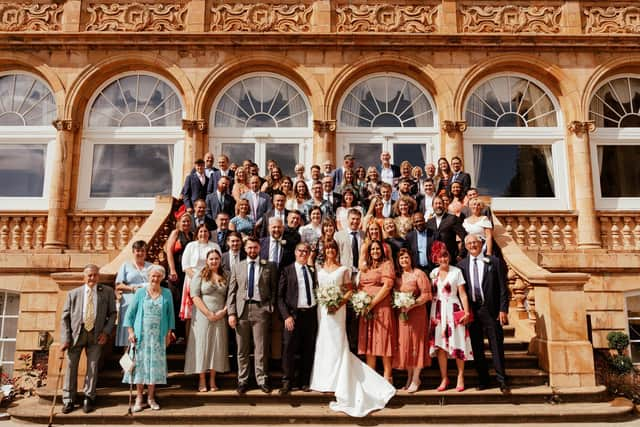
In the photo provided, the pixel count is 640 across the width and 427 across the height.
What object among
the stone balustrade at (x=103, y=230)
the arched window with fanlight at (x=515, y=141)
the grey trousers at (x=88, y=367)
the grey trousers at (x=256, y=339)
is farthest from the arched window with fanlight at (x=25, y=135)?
the arched window with fanlight at (x=515, y=141)

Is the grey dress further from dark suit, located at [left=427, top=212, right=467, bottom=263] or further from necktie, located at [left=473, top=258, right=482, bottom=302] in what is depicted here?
necktie, located at [left=473, top=258, right=482, bottom=302]

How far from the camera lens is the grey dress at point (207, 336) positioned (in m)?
5.88

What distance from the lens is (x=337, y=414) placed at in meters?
5.51

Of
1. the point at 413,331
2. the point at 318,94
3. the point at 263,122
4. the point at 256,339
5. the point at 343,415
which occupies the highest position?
the point at 318,94

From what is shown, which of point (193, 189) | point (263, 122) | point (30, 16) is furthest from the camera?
point (263, 122)

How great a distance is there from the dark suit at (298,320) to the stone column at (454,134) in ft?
20.5

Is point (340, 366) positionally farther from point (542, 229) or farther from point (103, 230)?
point (103, 230)

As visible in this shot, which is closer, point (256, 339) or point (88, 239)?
point (256, 339)

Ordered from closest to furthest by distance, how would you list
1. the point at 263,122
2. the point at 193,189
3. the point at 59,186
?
the point at 193,189 → the point at 59,186 → the point at 263,122

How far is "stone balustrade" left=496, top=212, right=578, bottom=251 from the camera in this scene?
10312 millimetres

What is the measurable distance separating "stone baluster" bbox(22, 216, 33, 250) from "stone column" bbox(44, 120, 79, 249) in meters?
0.43

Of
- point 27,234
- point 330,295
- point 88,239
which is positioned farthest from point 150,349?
point 27,234

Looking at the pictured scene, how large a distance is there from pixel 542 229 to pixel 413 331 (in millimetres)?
5956

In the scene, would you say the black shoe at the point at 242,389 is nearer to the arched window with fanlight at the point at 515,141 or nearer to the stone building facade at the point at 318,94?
the stone building facade at the point at 318,94
